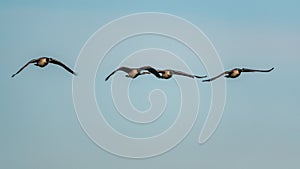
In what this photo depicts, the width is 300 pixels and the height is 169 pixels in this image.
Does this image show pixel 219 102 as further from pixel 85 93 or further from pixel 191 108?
pixel 85 93

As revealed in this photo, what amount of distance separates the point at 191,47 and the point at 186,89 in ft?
9.50

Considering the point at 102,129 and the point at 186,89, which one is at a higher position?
the point at 186,89

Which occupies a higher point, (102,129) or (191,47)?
(191,47)

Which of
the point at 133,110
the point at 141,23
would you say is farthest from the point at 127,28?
the point at 133,110

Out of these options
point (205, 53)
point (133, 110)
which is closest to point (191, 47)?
point (205, 53)

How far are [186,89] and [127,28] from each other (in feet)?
16.9

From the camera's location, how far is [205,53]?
1698 inches

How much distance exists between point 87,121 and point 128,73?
3638 millimetres

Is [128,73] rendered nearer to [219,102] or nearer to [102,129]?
[102,129]

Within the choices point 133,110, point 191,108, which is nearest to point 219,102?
point 191,108

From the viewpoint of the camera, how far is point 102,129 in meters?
42.4

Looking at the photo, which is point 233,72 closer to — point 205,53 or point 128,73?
point 205,53

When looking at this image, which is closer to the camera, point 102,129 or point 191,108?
point 102,129

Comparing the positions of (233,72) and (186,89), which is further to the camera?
(186,89)
